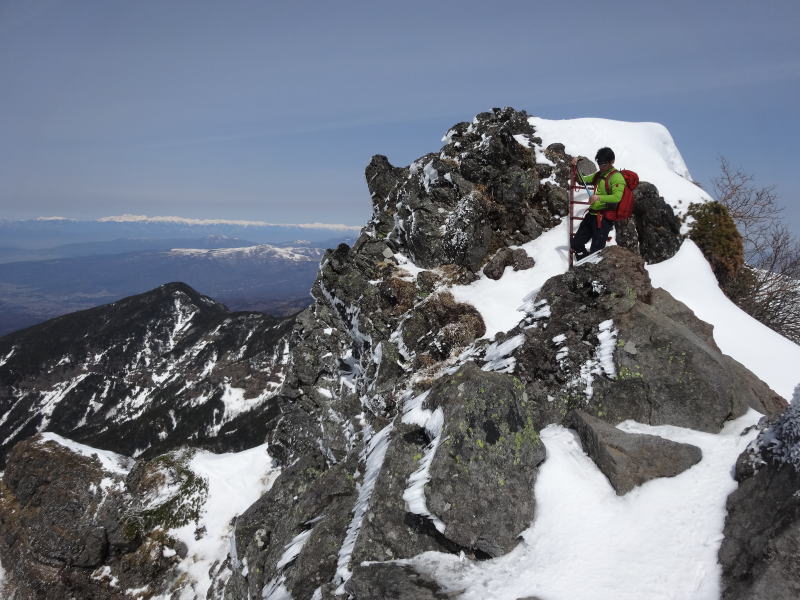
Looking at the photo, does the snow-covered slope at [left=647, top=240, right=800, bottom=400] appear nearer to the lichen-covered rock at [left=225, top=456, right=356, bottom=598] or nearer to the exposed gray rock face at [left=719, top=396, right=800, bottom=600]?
the exposed gray rock face at [left=719, top=396, right=800, bottom=600]

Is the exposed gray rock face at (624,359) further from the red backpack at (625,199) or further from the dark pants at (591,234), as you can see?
the dark pants at (591,234)

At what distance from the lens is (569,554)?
7.43 meters

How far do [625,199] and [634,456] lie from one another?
12091 mm

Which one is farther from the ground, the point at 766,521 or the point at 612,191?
the point at 612,191

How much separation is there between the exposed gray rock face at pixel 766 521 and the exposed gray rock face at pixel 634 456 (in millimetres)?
1127

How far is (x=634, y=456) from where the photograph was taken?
8.73 m

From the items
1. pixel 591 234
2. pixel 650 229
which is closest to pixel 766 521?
pixel 591 234

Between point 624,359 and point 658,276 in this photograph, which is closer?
point 624,359

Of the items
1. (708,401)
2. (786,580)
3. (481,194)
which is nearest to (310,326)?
(481,194)

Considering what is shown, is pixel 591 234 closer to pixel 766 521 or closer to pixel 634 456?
pixel 634 456

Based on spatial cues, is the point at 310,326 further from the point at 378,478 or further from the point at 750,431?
the point at 750,431

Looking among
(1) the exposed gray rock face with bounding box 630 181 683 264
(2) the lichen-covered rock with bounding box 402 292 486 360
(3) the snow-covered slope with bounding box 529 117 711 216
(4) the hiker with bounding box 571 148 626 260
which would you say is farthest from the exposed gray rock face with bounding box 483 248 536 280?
(3) the snow-covered slope with bounding box 529 117 711 216

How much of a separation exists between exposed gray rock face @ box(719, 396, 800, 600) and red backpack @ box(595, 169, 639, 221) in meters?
12.1

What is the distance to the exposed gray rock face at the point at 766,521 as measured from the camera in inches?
213
